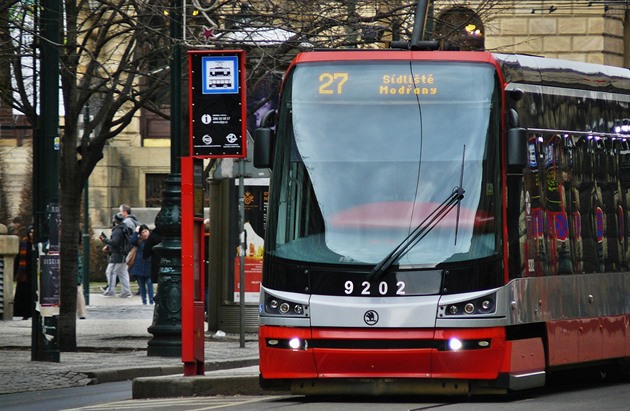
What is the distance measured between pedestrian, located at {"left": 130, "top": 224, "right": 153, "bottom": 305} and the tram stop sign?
1774cm

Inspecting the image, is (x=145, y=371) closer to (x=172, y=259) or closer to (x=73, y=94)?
(x=172, y=259)

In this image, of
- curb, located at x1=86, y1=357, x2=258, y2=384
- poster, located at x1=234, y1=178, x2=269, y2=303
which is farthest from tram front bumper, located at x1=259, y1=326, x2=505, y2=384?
poster, located at x1=234, y1=178, x2=269, y2=303

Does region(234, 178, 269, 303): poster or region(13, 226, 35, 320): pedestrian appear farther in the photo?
region(13, 226, 35, 320): pedestrian

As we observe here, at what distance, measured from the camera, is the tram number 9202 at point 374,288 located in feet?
42.7

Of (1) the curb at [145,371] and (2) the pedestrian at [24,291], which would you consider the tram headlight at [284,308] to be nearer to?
(1) the curb at [145,371]

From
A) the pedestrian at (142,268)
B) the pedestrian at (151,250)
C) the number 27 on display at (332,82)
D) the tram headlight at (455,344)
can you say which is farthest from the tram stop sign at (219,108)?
the pedestrian at (142,268)

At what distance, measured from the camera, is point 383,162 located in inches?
527

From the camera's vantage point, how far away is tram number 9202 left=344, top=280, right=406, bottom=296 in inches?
513

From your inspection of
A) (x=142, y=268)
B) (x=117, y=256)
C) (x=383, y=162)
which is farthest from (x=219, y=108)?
(x=117, y=256)

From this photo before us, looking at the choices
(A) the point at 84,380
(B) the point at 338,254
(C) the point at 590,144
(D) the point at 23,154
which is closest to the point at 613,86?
(C) the point at 590,144

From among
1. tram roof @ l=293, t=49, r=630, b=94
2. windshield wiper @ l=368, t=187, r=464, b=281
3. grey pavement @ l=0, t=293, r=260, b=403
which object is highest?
tram roof @ l=293, t=49, r=630, b=94

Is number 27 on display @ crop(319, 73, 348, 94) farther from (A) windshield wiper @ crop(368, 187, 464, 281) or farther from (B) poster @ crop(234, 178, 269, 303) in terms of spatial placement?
(B) poster @ crop(234, 178, 269, 303)

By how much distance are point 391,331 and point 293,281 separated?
928mm

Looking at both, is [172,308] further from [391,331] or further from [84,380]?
[391,331]
